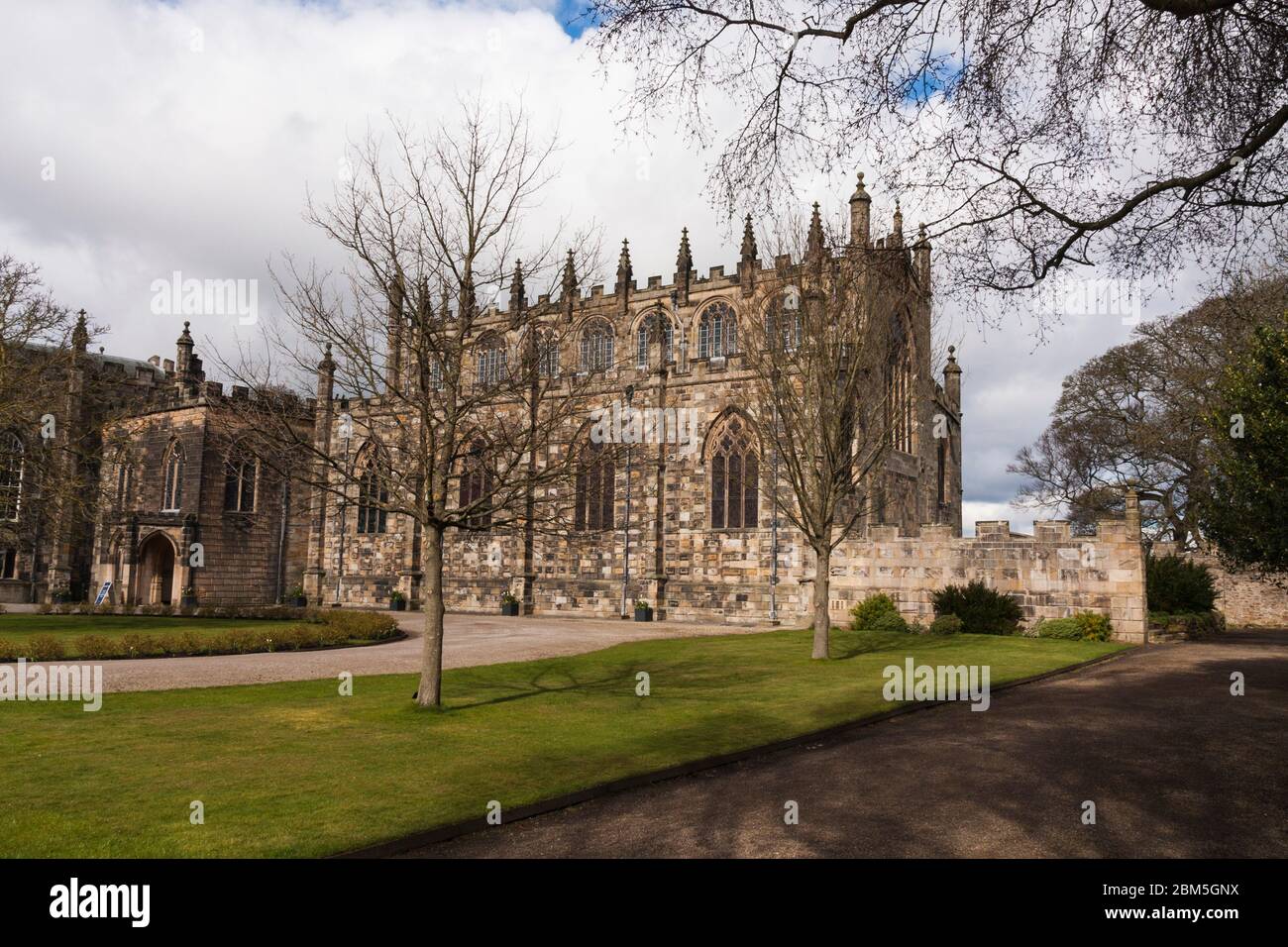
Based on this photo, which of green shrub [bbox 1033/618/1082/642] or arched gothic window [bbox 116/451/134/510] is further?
arched gothic window [bbox 116/451/134/510]

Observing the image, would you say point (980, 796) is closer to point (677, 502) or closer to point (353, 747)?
point (353, 747)

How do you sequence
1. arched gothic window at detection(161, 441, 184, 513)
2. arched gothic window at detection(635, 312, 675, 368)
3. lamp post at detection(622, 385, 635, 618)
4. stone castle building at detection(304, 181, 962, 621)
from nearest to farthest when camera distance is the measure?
stone castle building at detection(304, 181, 962, 621) < lamp post at detection(622, 385, 635, 618) < arched gothic window at detection(635, 312, 675, 368) < arched gothic window at detection(161, 441, 184, 513)

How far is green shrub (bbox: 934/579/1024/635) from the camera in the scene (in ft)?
81.8

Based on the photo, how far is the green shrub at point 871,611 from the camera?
2647cm

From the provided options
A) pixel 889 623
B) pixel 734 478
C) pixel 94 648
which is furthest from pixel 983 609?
pixel 94 648

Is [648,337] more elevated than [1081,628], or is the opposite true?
[648,337]

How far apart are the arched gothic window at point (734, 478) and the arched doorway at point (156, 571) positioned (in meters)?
27.6

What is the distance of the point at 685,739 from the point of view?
10.2 metres

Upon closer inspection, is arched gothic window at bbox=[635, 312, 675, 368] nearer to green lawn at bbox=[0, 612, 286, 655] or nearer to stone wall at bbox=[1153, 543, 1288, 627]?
green lawn at bbox=[0, 612, 286, 655]

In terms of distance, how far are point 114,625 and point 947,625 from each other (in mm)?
25650

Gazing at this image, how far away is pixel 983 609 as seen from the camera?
25.0m

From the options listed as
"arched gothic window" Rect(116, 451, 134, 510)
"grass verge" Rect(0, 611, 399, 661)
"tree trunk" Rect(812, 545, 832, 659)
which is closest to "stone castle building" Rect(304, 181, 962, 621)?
"tree trunk" Rect(812, 545, 832, 659)

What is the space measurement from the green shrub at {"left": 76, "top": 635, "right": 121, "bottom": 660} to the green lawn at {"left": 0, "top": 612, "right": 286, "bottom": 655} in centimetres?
205
